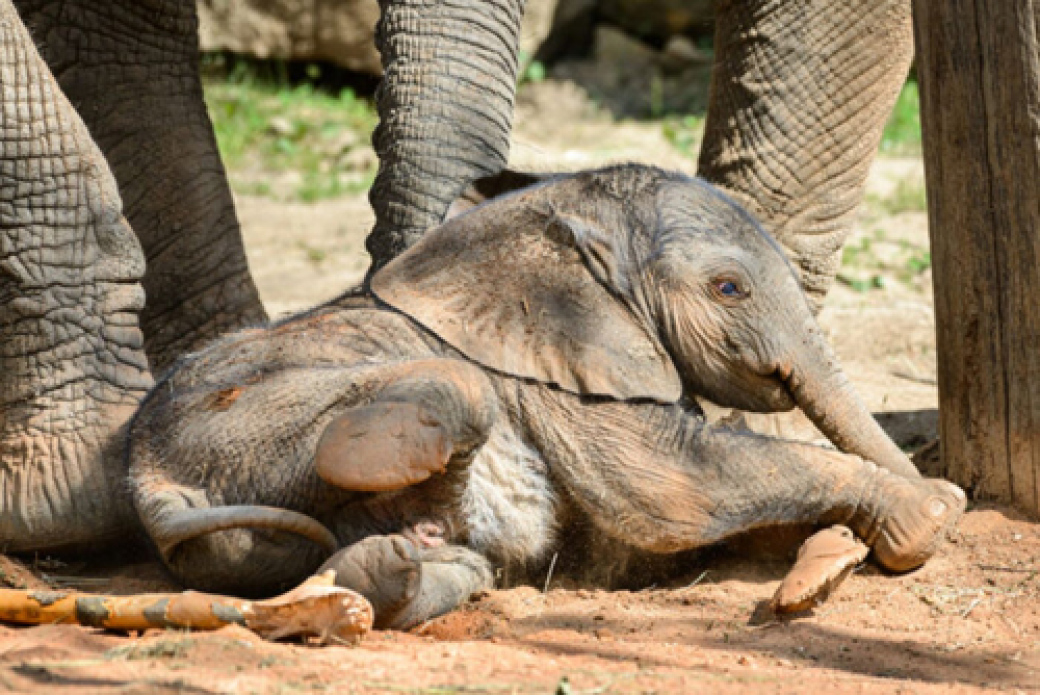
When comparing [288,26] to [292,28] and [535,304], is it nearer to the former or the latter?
[292,28]

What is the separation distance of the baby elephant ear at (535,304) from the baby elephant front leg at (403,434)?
0.34 meters

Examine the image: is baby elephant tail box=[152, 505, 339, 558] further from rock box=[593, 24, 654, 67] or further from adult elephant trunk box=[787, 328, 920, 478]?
rock box=[593, 24, 654, 67]

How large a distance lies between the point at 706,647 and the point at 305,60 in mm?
8153

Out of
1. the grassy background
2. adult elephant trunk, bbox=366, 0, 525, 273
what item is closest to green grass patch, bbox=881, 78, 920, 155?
the grassy background

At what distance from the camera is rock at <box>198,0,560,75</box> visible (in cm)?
1013

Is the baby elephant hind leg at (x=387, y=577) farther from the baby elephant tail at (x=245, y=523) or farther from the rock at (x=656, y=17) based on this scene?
the rock at (x=656, y=17)

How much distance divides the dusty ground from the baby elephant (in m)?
0.13

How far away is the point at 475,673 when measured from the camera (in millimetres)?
2652

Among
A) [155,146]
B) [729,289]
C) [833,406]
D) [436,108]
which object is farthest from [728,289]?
[155,146]

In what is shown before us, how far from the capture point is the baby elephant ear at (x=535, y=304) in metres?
3.52

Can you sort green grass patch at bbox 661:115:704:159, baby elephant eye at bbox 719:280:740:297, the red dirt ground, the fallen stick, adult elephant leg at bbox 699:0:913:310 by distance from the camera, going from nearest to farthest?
the red dirt ground → the fallen stick → baby elephant eye at bbox 719:280:740:297 → adult elephant leg at bbox 699:0:913:310 → green grass patch at bbox 661:115:704:159

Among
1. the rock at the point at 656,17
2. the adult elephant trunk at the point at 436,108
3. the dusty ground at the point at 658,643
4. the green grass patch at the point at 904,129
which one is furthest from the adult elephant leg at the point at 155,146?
the rock at the point at 656,17

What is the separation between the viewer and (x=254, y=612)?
2895 millimetres

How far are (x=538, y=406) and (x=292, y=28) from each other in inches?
283
